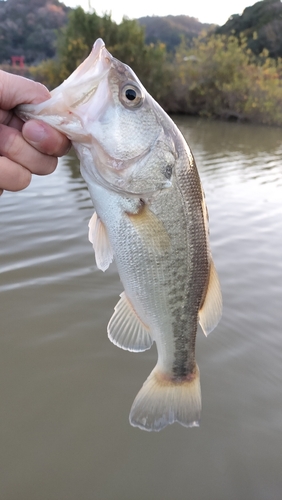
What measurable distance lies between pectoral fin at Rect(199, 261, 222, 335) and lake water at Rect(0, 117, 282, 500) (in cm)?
87

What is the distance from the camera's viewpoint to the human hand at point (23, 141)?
1554 millimetres

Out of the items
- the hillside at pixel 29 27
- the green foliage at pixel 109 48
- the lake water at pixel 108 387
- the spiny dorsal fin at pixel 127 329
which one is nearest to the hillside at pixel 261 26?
the green foliage at pixel 109 48

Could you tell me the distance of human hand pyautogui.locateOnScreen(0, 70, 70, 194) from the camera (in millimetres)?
1554

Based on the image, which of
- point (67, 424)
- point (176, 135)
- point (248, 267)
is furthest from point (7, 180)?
point (248, 267)

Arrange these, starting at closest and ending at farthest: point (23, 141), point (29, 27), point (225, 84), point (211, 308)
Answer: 1. point (23, 141)
2. point (211, 308)
3. point (225, 84)
4. point (29, 27)

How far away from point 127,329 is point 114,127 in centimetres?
91

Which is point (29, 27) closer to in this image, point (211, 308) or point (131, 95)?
point (131, 95)

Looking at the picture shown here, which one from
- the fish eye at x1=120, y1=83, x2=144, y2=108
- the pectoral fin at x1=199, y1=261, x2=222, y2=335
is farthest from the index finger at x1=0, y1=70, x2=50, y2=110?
the pectoral fin at x1=199, y1=261, x2=222, y2=335

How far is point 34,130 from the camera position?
1537 mm

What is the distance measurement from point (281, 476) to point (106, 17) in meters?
24.2

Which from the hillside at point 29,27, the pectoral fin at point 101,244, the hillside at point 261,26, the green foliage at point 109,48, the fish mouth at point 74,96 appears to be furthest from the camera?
the hillside at point 29,27

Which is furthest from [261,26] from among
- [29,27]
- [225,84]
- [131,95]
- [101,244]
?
[101,244]

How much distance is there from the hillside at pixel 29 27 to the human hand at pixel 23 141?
70.3 m

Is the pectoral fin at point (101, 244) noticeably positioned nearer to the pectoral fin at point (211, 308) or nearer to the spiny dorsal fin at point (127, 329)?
the spiny dorsal fin at point (127, 329)
